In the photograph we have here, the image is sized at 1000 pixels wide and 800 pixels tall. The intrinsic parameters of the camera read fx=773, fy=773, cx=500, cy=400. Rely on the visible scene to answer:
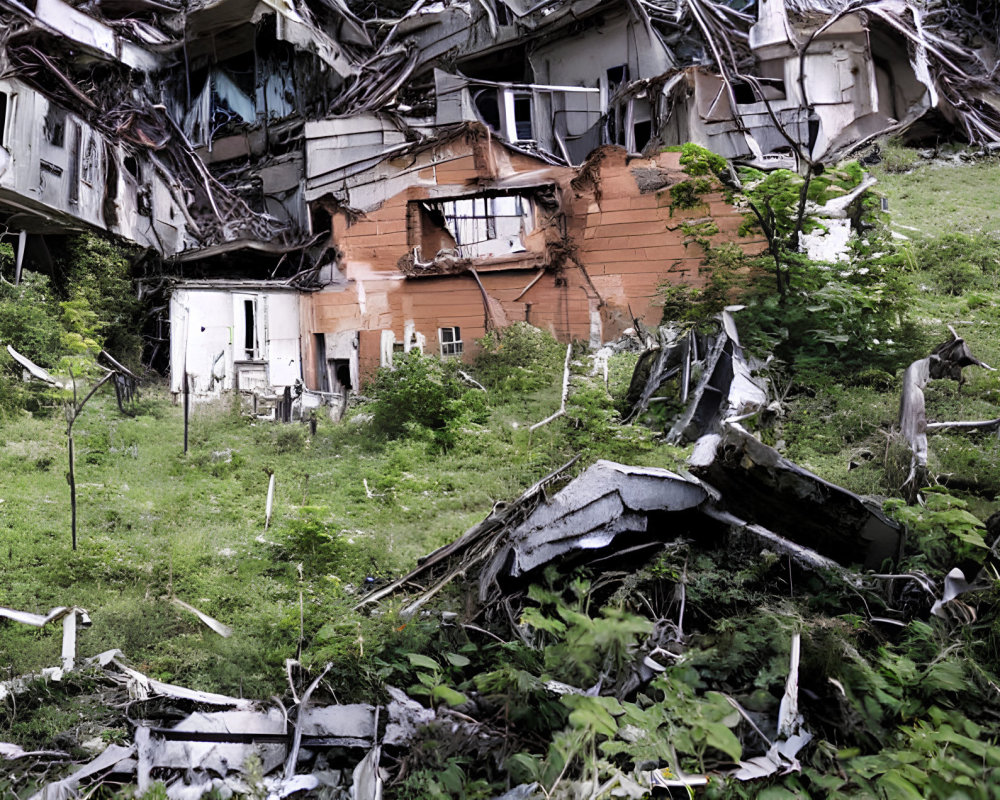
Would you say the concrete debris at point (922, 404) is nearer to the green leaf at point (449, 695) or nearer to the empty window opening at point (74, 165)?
the green leaf at point (449, 695)

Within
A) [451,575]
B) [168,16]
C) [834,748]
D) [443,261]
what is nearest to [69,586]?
[451,575]

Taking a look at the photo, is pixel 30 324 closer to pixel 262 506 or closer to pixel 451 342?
pixel 262 506

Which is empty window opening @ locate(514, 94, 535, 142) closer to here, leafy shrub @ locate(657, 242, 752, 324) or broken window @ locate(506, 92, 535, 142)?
broken window @ locate(506, 92, 535, 142)

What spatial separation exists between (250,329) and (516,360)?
491cm

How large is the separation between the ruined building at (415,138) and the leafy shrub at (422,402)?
169cm

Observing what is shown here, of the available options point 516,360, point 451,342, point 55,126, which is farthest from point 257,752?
point 55,126

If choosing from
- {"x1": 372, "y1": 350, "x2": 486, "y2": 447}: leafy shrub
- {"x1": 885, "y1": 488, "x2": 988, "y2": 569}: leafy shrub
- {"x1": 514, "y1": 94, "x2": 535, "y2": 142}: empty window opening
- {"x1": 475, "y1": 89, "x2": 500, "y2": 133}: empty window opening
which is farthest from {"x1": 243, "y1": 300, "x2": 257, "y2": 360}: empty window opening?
{"x1": 885, "y1": 488, "x2": 988, "y2": 569}: leafy shrub

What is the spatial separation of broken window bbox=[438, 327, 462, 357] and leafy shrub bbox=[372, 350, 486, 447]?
2256mm

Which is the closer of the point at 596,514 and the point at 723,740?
the point at 723,740

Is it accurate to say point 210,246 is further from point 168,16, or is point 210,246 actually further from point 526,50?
point 526,50

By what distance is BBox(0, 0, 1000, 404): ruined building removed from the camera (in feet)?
44.3

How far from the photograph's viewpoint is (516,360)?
12641 mm

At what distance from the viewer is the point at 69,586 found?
22.7 ft

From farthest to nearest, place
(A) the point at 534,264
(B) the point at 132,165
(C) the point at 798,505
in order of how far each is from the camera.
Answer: (B) the point at 132,165, (A) the point at 534,264, (C) the point at 798,505
